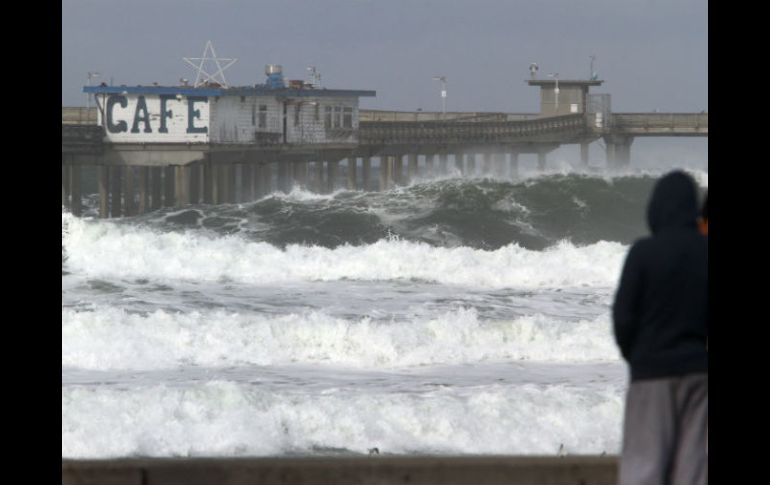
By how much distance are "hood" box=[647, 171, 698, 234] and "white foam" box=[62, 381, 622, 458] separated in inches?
268

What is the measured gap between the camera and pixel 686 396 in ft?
15.1

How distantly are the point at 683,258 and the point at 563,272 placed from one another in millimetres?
24013

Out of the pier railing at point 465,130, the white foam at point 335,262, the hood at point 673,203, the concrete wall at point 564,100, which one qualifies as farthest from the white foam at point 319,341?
the concrete wall at point 564,100

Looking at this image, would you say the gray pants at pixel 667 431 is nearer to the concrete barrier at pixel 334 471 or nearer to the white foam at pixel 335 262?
the concrete barrier at pixel 334 471

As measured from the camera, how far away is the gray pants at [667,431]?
4.61 meters

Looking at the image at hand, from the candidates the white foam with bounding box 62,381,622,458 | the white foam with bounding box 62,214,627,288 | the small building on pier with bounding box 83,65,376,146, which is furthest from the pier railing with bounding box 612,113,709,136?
the white foam with bounding box 62,381,622,458

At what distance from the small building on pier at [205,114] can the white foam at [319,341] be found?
2455 centimetres

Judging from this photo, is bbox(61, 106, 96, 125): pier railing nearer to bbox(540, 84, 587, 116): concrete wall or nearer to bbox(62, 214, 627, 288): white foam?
bbox(540, 84, 587, 116): concrete wall

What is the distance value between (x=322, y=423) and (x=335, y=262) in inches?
701

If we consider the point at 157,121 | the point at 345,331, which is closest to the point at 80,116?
the point at 157,121

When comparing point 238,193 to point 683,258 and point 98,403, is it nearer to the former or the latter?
point 98,403

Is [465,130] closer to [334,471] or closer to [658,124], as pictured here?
[658,124]
